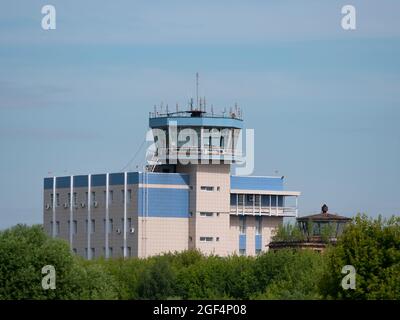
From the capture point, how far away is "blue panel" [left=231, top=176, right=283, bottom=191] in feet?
552

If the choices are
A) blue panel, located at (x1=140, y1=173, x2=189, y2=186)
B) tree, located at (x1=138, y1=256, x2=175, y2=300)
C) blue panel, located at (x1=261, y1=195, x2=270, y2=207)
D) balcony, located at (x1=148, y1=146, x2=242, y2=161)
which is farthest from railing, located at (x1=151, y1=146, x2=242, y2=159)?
tree, located at (x1=138, y1=256, x2=175, y2=300)

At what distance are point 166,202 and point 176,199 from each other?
105 centimetres

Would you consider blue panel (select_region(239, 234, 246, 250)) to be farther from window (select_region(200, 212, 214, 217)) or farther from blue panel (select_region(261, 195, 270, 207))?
window (select_region(200, 212, 214, 217))

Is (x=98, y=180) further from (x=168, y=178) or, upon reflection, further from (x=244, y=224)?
(x=244, y=224)

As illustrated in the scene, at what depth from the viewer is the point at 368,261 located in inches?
3474

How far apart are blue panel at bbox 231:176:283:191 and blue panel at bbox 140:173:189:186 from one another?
6.81 metres

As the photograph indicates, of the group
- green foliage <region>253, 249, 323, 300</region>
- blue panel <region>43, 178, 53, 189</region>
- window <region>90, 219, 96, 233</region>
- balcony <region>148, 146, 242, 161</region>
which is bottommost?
green foliage <region>253, 249, 323, 300</region>

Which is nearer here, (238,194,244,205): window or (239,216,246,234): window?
(238,194,244,205): window

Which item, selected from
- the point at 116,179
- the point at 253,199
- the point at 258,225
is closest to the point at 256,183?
the point at 253,199

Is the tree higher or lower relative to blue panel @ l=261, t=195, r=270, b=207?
lower

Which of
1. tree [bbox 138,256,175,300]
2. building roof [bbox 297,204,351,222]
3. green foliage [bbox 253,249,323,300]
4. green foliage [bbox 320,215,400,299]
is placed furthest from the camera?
building roof [bbox 297,204,351,222]

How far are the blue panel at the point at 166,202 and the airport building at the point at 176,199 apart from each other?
0.29ft

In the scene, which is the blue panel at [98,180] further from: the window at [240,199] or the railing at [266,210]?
the window at [240,199]

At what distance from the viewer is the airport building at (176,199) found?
15962 centimetres
